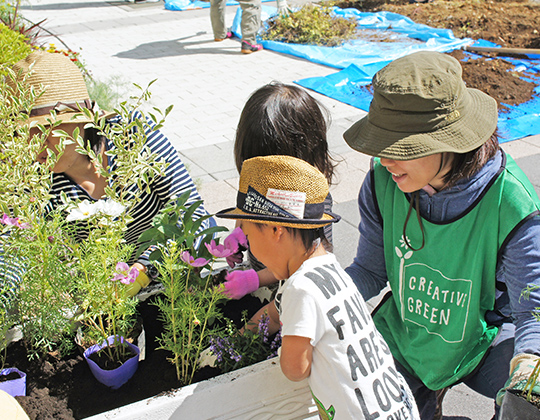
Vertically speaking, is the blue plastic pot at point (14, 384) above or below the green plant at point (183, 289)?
below

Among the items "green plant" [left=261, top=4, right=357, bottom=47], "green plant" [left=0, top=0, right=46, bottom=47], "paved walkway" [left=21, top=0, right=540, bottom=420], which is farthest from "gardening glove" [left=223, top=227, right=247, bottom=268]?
"green plant" [left=261, top=4, right=357, bottom=47]

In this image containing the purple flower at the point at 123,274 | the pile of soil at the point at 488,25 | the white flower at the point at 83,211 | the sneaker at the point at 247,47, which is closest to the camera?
the white flower at the point at 83,211

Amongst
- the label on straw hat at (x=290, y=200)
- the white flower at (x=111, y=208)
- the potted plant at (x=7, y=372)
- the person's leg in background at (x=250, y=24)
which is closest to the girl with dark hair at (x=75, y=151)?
the white flower at (x=111, y=208)

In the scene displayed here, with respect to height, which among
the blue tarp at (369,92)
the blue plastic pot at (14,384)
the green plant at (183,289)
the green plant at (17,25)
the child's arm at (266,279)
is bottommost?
the blue tarp at (369,92)

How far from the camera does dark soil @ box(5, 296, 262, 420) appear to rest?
4.48 feet

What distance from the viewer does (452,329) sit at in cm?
162

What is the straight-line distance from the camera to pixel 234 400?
4.36ft

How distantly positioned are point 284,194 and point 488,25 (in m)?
8.71

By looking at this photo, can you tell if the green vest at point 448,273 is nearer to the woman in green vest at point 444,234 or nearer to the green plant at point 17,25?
the woman in green vest at point 444,234

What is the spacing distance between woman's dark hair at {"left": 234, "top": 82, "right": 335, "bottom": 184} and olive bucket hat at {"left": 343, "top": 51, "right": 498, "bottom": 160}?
427 mm

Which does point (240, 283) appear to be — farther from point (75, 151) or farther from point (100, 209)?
point (75, 151)

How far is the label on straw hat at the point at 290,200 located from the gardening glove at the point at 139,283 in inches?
23.6

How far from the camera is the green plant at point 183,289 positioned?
137 cm

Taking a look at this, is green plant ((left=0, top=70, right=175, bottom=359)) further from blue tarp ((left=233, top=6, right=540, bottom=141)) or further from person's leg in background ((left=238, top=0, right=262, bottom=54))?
person's leg in background ((left=238, top=0, right=262, bottom=54))
